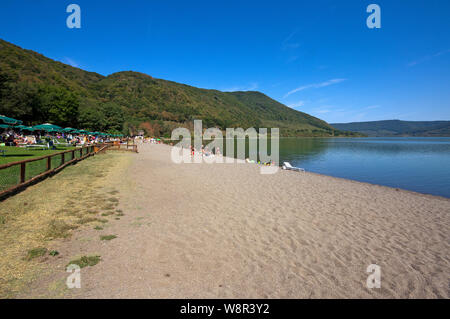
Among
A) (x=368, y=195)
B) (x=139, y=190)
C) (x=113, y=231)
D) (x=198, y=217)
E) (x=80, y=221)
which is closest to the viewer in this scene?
(x=113, y=231)

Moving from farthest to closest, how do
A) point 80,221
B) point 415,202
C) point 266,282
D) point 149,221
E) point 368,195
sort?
A: point 368,195 → point 415,202 → point 149,221 → point 80,221 → point 266,282

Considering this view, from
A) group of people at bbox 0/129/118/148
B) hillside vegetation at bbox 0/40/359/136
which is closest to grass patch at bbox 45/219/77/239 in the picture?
group of people at bbox 0/129/118/148

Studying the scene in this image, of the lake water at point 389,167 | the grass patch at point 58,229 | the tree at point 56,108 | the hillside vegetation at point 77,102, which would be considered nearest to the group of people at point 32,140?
the tree at point 56,108

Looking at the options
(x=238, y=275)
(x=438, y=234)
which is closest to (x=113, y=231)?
(x=238, y=275)

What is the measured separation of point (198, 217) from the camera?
21.3ft

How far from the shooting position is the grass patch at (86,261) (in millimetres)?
3633

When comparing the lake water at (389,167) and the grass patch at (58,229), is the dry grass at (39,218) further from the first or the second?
the lake water at (389,167)

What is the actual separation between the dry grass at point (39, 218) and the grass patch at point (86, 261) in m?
0.44

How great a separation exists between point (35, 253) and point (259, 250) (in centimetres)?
428

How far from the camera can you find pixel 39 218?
537 cm

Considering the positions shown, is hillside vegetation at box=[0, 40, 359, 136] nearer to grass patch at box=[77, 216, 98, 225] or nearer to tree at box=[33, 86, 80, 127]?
tree at box=[33, 86, 80, 127]

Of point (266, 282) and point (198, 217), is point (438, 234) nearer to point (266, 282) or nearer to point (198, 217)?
point (266, 282)

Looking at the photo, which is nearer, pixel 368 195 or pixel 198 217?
pixel 198 217

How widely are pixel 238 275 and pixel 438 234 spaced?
626 centimetres
